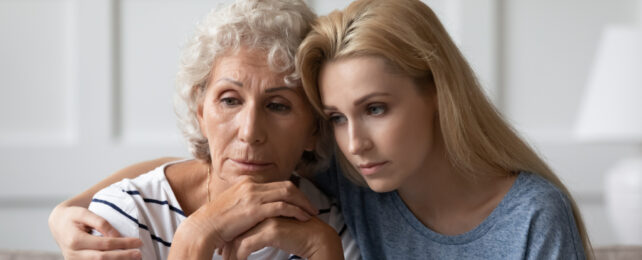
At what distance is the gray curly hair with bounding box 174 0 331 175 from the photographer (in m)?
1.41

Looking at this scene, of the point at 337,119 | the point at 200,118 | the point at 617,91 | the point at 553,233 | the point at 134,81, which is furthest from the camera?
the point at 134,81

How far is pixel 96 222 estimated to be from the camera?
138 cm

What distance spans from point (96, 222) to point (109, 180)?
0.93 ft

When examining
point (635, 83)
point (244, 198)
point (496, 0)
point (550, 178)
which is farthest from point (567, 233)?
point (496, 0)

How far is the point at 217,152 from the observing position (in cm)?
144

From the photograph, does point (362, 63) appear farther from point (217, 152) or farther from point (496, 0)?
point (496, 0)

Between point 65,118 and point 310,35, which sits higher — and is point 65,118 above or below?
below

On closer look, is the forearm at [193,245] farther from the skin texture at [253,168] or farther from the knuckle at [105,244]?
the knuckle at [105,244]

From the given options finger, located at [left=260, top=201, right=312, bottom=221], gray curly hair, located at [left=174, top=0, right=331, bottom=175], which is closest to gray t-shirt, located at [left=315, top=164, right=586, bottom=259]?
gray curly hair, located at [left=174, top=0, right=331, bottom=175]

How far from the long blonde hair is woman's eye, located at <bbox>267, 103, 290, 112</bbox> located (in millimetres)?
70

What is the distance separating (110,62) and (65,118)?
1.11 feet

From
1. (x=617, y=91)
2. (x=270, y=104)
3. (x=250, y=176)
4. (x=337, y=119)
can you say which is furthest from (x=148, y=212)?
(x=617, y=91)

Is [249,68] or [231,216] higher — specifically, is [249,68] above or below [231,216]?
above

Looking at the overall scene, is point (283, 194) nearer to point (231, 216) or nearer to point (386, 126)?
point (231, 216)
